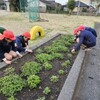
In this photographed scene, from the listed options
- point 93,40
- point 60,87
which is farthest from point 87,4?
point 60,87

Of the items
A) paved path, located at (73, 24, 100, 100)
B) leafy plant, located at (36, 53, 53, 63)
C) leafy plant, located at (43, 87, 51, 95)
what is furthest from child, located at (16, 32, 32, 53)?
leafy plant, located at (43, 87, 51, 95)

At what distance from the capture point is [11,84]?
358 centimetres

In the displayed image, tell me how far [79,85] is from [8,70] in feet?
5.15

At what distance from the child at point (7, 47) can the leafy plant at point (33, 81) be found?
109 cm

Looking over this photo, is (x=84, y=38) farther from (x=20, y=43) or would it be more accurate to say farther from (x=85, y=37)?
(x=20, y=43)

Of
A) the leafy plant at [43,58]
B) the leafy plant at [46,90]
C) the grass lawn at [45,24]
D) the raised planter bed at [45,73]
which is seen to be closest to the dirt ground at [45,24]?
the grass lawn at [45,24]

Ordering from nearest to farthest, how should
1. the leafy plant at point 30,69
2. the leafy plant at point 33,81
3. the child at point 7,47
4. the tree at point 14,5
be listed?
the leafy plant at point 33,81
the leafy plant at point 30,69
the child at point 7,47
the tree at point 14,5

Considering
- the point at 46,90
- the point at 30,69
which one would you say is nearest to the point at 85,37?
the point at 30,69

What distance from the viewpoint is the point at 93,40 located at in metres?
6.41

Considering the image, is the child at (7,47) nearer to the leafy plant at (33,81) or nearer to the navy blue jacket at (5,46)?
the navy blue jacket at (5,46)

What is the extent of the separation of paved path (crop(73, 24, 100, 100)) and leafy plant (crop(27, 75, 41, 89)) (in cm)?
75

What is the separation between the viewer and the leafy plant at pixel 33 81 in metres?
3.65

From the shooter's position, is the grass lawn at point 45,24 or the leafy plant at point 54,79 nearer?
the leafy plant at point 54,79

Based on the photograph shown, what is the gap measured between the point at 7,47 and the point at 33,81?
1601 mm
